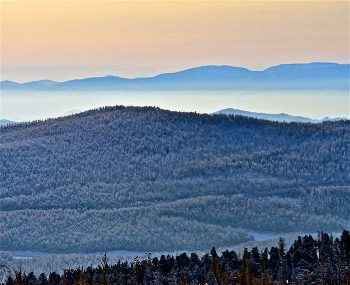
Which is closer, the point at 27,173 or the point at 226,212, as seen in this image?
the point at 226,212

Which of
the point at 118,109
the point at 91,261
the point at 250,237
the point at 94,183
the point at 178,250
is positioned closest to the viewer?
the point at 91,261

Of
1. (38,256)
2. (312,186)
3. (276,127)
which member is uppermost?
(276,127)

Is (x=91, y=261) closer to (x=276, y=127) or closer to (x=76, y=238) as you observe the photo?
(x=76, y=238)

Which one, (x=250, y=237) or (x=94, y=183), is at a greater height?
(x=94, y=183)

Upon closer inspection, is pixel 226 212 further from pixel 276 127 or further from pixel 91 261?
pixel 276 127

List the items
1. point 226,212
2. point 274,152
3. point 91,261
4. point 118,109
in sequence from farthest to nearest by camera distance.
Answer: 1. point 118,109
2. point 274,152
3. point 226,212
4. point 91,261

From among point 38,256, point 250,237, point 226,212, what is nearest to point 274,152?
point 226,212

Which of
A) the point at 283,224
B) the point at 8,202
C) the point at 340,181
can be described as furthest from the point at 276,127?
the point at 8,202
